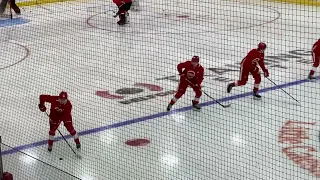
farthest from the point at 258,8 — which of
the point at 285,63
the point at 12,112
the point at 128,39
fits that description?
the point at 12,112

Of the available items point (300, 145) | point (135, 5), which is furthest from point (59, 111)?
point (135, 5)

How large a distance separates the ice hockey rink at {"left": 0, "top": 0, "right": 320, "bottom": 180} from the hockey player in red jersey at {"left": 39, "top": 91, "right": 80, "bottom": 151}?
0.67 ft

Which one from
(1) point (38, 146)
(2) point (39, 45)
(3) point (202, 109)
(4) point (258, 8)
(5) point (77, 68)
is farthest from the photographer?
(4) point (258, 8)

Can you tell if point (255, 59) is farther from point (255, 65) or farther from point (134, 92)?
point (134, 92)

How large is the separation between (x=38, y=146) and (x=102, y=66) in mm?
3770

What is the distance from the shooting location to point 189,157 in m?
5.14

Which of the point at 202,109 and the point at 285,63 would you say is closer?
the point at 202,109

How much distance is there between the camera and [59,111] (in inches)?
208

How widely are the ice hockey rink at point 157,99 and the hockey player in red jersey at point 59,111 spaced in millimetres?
205

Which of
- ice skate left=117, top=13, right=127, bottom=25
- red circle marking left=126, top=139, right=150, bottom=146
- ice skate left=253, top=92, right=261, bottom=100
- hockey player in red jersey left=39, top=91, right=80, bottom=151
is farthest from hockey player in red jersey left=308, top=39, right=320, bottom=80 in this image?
ice skate left=117, top=13, right=127, bottom=25

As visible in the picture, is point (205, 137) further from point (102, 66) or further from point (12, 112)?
point (102, 66)

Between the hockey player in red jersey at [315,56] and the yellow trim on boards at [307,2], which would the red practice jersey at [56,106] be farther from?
the yellow trim on boards at [307,2]

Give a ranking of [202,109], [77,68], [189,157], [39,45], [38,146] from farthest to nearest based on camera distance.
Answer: [39,45] < [77,68] < [202,109] < [38,146] < [189,157]

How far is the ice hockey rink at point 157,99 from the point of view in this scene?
16.3 ft
